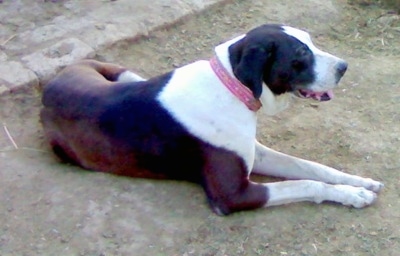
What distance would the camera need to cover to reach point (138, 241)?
4.36 metres

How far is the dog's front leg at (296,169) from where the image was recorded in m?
4.73

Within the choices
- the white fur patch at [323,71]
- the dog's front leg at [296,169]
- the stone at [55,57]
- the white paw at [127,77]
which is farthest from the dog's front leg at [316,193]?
the stone at [55,57]

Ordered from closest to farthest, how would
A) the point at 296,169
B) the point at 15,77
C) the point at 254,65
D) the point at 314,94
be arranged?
the point at 254,65, the point at 314,94, the point at 296,169, the point at 15,77

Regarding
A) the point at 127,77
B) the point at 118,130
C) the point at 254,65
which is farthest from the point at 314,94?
the point at 127,77

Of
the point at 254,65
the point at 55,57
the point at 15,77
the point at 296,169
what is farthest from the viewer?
the point at 55,57

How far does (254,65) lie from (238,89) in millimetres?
170

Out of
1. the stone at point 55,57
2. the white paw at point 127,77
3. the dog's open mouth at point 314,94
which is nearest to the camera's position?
the dog's open mouth at point 314,94

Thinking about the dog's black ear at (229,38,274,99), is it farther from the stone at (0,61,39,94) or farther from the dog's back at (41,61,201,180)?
the stone at (0,61,39,94)

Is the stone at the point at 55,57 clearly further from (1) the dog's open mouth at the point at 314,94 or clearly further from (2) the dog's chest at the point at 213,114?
(1) the dog's open mouth at the point at 314,94

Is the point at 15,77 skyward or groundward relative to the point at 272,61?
groundward

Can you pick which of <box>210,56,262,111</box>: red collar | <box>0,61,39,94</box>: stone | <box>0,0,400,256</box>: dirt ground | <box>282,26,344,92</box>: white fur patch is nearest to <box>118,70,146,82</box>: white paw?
<box>0,0,400,256</box>: dirt ground

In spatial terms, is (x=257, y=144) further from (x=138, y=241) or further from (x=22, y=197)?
(x=22, y=197)

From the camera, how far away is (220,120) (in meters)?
4.50

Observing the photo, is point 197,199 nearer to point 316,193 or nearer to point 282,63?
point 316,193
